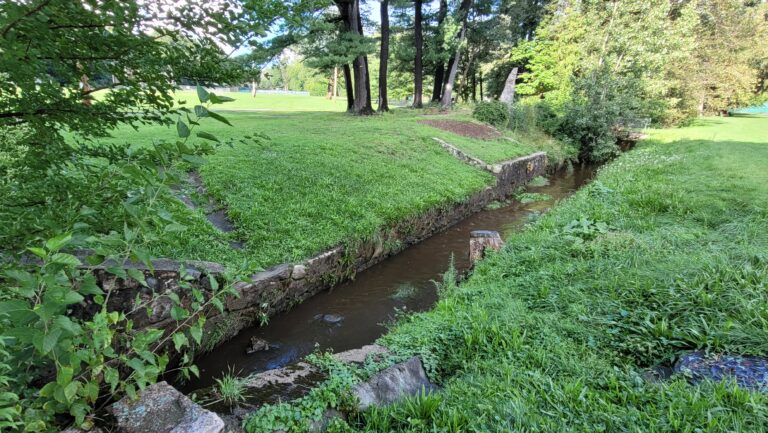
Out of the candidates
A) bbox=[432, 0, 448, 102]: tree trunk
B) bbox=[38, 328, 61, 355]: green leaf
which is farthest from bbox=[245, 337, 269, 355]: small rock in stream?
bbox=[432, 0, 448, 102]: tree trunk

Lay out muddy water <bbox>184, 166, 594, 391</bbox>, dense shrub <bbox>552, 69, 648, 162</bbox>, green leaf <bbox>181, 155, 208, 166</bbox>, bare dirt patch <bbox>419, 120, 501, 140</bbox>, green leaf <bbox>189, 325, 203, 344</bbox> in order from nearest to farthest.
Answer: green leaf <bbox>181, 155, 208, 166</bbox>, green leaf <bbox>189, 325, 203, 344</bbox>, muddy water <bbox>184, 166, 594, 391</bbox>, bare dirt patch <bbox>419, 120, 501, 140</bbox>, dense shrub <bbox>552, 69, 648, 162</bbox>

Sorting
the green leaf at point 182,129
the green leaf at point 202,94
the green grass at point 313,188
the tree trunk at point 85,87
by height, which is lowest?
the green grass at point 313,188

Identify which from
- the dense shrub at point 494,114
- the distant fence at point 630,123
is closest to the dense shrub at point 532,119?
the dense shrub at point 494,114

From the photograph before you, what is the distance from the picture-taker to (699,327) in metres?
2.81

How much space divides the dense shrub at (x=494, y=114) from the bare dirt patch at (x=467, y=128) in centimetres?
120

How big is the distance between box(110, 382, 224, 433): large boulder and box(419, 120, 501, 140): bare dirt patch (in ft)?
41.7

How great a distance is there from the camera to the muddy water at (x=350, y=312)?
13.0 ft

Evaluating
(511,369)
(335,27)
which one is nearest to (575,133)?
(335,27)

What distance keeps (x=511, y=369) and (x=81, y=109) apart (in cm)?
283

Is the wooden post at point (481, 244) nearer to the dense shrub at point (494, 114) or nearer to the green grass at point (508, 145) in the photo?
the green grass at point (508, 145)

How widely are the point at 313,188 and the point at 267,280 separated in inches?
102

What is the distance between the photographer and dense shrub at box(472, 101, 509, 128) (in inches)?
642

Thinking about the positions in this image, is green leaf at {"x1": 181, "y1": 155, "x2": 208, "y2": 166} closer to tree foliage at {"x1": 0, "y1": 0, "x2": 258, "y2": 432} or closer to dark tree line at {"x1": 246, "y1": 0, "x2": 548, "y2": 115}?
tree foliage at {"x1": 0, "y1": 0, "x2": 258, "y2": 432}

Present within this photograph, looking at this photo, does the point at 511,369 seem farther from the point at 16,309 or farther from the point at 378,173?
the point at 378,173
